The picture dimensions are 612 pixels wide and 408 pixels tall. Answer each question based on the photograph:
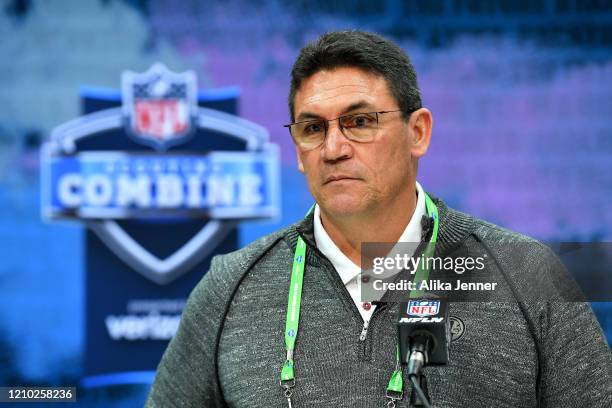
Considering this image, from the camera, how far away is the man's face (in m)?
1.90

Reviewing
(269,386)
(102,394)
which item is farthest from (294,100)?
(102,394)

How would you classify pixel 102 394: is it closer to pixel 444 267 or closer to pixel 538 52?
pixel 444 267

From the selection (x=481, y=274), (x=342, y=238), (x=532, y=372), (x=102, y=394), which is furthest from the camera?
(x=102, y=394)

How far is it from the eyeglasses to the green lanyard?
250 mm

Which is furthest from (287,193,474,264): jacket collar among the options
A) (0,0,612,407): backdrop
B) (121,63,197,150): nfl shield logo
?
(121,63,197,150): nfl shield logo

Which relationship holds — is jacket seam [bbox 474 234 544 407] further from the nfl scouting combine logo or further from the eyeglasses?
the nfl scouting combine logo

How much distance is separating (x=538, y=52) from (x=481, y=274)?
1687mm

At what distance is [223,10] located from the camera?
10.9 feet

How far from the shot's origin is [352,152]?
1.90 metres

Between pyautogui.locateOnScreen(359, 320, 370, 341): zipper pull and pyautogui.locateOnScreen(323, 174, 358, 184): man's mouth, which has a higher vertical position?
pyautogui.locateOnScreen(323, 174, 358, 184): man's mouth

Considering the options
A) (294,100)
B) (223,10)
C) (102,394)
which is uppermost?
(223,10)

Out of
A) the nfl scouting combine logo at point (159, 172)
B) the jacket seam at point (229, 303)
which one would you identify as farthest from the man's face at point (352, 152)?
the nfl scouting combine logo at point (159, 172)

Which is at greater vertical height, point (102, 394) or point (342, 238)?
point (342, 238)

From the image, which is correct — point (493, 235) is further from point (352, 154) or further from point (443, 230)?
point (352, 154)
